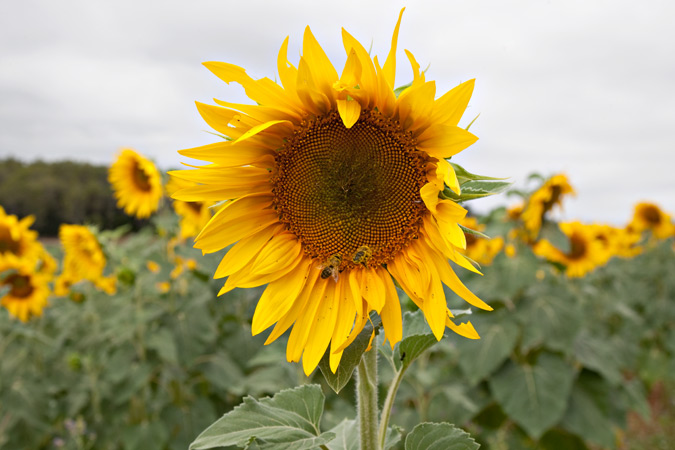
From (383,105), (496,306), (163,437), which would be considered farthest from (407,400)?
(383,105)

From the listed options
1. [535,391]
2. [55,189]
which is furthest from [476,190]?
[55,189]

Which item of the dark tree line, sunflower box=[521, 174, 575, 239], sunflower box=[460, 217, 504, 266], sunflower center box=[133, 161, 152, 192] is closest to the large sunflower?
sunflower box=[521, 174, 575, 239]

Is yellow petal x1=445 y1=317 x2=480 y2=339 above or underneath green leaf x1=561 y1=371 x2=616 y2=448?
above

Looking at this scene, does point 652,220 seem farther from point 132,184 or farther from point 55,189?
point 55,189

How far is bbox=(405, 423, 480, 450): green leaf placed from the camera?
1.29 m

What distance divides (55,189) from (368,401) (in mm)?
16457

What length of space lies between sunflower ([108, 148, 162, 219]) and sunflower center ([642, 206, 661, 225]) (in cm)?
810

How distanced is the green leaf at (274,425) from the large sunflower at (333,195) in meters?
0.17

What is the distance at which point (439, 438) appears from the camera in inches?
51.7

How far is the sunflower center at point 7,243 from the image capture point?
15.9ft

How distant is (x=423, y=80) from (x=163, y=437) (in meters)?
3.19

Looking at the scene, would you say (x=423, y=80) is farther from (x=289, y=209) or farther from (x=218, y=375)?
(x=218, y=375)

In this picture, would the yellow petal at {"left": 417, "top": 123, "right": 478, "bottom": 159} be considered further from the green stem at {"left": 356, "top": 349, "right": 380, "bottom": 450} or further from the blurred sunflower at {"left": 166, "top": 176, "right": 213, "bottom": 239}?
the blurred sunflower at {"left": 166, "top": 176, "right": 213, "bottom": 239}

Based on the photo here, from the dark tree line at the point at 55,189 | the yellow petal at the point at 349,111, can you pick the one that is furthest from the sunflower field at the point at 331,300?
the dark tree line at the point at 55,189
